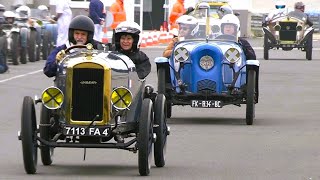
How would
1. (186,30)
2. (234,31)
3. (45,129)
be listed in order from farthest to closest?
(186,30) < (234,31) < (45,129)

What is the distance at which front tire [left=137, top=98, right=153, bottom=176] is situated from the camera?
11.6 m

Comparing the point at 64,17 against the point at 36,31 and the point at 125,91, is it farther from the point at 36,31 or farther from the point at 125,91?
the point at 125,91

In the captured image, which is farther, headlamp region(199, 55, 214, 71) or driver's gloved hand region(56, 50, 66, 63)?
headlamp region(199, 55, 214, 71)

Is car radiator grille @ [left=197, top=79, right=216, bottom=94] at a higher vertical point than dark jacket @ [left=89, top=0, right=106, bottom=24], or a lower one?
higher

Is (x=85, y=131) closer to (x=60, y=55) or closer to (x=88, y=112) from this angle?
(x=88, y=112)

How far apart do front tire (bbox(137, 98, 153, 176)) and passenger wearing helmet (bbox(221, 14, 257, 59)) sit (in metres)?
6.98

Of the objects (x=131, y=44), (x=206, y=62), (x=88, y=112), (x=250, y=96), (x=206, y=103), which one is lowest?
(x=206, y=103)

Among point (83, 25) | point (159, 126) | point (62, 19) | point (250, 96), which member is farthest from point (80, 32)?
point (62, 19)

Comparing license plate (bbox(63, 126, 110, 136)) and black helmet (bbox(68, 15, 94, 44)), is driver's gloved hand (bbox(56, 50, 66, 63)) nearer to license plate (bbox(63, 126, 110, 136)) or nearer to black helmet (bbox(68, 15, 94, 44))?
black helmet (bbox(68, 15, 94, 44))

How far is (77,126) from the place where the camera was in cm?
1183

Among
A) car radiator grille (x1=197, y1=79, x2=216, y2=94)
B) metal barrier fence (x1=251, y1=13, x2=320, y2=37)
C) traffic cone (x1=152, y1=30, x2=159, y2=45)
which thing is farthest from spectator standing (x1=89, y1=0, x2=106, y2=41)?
metal barrier fence (x1=251, y1=13, x2=320, y2=37)

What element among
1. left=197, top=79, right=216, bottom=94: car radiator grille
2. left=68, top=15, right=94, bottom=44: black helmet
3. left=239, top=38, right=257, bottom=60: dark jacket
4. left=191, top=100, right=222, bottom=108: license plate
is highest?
left=68, top=15, right=94, bottom=44: black helmet

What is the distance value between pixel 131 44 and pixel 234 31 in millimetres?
6603

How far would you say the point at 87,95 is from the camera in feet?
39.1
